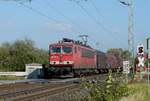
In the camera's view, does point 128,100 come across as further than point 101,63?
No

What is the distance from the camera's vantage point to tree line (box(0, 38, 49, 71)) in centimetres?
5726

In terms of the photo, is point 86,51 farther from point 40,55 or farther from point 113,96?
point 40,55

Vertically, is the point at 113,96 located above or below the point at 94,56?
below

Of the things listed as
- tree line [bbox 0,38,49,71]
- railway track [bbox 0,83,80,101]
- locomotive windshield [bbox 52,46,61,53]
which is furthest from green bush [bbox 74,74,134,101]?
tree line [bbox 0,38,49,71]

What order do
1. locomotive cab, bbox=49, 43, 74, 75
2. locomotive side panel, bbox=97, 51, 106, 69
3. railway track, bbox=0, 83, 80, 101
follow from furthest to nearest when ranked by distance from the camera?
locomotive side panel, bbox=97, 51, 106, 69 → locomotive cab, bbox=49, 43, 74, 75 → railway track, bbox=0, 83, 80, 101

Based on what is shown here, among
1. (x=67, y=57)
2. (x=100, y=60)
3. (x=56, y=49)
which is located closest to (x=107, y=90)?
(x=67, y=57)

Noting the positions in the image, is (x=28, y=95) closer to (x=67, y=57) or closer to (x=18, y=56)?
(x=67, y=57)

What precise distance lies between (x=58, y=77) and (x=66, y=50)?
4.65 m

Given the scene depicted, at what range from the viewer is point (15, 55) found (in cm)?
6247

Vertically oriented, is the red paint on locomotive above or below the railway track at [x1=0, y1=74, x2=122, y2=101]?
above

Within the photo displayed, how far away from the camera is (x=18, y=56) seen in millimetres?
60281

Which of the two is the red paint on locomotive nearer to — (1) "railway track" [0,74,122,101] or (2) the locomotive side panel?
(2) the locomotive side panel

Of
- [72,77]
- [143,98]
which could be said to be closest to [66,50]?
[72,77]

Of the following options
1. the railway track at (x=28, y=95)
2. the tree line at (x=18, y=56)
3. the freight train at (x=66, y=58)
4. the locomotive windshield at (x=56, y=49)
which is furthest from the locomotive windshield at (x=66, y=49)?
the tree line at (x=18, y=56)
